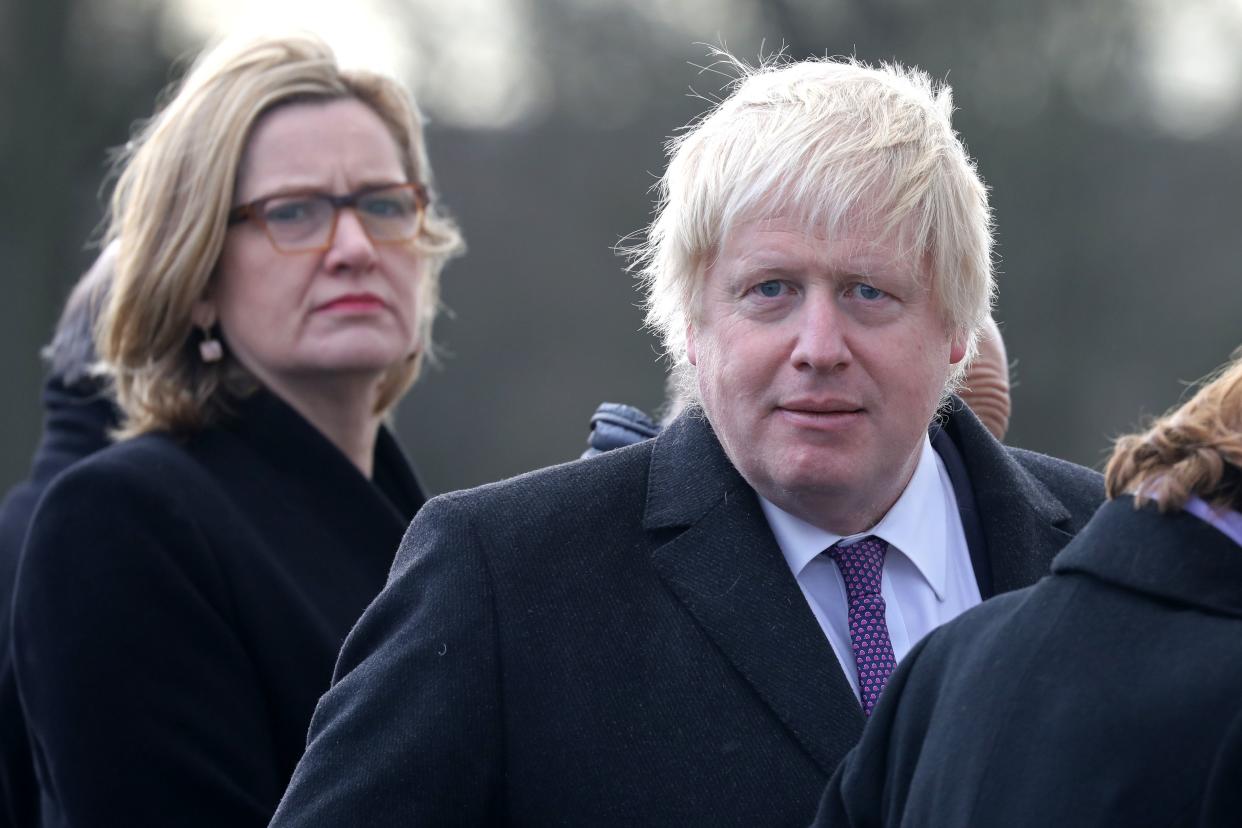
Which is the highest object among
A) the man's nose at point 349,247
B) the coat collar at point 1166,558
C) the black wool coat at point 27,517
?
the coat collar at point 1166,558

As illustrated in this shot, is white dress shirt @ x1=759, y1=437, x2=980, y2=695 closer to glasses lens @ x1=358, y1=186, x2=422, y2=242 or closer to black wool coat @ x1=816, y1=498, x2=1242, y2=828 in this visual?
black wool coat @ x1=816, y1=498, x2=1242, y2=828

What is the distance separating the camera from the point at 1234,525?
5.63ft

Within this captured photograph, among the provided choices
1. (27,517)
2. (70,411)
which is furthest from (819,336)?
(70,411)

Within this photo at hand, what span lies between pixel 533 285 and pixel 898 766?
1403 cm

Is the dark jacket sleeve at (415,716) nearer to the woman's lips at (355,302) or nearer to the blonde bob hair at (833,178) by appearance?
the blonde bob hair at (833,178)

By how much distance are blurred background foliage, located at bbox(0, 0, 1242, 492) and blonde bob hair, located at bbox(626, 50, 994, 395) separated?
984 centimetres

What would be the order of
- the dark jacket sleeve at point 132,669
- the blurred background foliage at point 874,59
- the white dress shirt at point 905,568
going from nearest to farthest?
the white dress shirt at point 905,568, the dark jacket sleeve at point 132,669, the blurred background foliage at point 874,59

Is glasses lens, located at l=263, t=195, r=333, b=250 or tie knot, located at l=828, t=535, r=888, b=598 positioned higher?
glasses lens, located at l=263, t=195, r=333, b=250

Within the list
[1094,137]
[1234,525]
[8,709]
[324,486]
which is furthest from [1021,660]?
[1094,137]

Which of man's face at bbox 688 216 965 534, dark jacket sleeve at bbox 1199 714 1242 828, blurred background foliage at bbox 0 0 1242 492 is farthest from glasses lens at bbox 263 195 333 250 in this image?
blurred background foliage at bbox 0 0 1242 492

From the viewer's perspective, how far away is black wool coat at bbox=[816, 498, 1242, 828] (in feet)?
5.32

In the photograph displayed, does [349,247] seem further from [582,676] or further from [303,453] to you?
[582,676]

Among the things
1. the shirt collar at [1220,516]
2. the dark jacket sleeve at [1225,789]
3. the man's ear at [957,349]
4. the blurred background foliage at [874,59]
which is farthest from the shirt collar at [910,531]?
the blurred background foliage at [874,59]

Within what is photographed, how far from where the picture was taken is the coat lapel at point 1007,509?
2.58m
